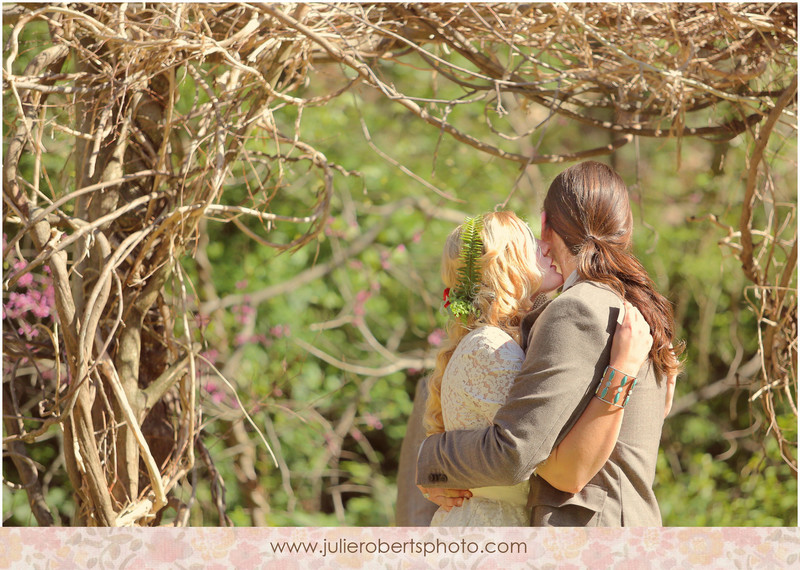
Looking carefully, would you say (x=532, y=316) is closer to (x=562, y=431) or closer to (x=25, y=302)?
(x=562, y=431)

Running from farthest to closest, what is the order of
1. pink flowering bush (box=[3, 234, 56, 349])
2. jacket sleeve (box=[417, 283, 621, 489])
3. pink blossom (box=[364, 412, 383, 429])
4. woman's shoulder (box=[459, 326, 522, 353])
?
pink blossom (box=[364, 412, 383, 429])
pink flowering bush (box=[3, 234, 56, 349])
woman's shoulder (box=[459, 326, 522, 353])
jacket sleeve (box=[417, 283, 621, 489])

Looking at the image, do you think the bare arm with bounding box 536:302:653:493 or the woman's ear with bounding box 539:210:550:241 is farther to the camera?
the woman's ear with bounding box 539:210:550:241

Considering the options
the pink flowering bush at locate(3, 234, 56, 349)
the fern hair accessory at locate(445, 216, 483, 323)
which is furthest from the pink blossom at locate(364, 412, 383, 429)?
the fern hair accessory at locate(445, 216, 483, 323)

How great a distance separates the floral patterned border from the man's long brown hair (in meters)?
0.33

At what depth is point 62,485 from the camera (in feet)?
11.4

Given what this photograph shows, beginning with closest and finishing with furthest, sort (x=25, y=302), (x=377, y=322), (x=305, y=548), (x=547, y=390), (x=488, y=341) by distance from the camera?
(x=547, y=390) → (x=488, y=341) → (x=305, y=548) → (x=25, y=302) → (x=377, y=322)

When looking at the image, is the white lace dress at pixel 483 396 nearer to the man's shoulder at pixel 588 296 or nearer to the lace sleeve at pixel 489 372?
the lace sleeve at pixel 489 372

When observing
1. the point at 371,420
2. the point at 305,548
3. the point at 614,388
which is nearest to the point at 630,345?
the point at 614,388

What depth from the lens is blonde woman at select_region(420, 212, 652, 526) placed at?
45.6 inches

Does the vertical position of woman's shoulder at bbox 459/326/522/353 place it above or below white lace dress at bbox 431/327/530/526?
above

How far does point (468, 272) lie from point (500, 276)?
2.2 inches

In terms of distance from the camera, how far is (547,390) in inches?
44.4

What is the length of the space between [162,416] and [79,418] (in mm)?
324

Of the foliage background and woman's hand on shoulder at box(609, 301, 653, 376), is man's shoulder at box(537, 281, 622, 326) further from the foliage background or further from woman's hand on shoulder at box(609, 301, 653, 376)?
the foliage background
